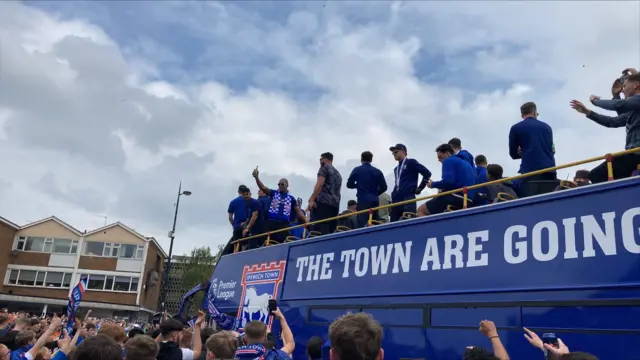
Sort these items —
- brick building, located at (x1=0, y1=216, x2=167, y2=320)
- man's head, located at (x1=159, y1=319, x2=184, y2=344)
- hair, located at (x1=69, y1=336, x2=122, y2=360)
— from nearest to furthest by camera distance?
hair, located at (x1=69, y1=336, x2=122, y2=360) < man's head, located at (x1=159, y1=319, x2=184, y2=344) < brick building, located at (x1=0, y1=216, x2=167, y2=320)

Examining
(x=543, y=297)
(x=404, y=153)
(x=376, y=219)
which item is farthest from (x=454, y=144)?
(x=543, y=297)

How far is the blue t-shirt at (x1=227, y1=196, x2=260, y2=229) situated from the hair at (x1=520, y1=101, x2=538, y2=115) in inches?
241

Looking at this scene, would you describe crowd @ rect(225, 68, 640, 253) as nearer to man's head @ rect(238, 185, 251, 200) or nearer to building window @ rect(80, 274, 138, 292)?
man's head @ rect(238, 185, 251, 200)

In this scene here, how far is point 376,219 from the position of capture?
7.72 metres

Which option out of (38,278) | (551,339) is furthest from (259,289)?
(38,278)

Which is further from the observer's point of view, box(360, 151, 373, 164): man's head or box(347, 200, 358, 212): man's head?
box(347, 200, 358, 212): man's head

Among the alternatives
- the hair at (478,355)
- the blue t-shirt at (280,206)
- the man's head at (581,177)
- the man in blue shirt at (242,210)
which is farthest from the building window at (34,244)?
the hair at (478,355)

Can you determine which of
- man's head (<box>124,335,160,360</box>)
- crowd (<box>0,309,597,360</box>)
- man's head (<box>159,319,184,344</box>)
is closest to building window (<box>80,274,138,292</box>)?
crowd (<box>0,309,597,360</box>)

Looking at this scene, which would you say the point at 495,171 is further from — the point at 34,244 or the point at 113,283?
the point at 34,244

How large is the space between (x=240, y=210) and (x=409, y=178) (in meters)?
4.79

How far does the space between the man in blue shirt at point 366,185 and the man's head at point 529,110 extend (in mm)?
2665

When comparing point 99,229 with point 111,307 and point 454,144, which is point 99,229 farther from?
point 454,144

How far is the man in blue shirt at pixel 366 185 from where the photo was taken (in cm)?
809

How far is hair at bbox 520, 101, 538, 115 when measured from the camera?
20.1 ft
